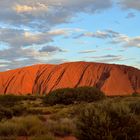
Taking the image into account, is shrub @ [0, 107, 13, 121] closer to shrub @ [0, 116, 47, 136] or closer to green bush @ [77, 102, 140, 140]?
shrub @ [0, 116, 47, 136]

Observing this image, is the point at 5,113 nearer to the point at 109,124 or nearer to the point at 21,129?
the point at 21,129

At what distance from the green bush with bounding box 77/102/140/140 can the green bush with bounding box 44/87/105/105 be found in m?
35.2

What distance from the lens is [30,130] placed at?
1614 centimetres

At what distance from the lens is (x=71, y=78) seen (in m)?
102

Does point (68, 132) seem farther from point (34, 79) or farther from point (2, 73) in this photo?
point (2, 73)

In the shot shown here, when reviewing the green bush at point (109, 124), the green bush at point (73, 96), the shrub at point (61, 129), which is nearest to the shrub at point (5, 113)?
the shrub at point (61, 129)

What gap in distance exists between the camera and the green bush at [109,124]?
12.4 m

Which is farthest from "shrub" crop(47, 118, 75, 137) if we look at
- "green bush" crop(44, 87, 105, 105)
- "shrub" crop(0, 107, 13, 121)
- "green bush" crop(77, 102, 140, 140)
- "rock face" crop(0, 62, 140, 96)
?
"rock face" crop(0, 62, 140, 96)

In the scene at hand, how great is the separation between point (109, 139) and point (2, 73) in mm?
104610

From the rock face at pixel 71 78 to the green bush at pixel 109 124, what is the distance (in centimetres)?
7805

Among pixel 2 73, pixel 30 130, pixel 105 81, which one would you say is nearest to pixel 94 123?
pixel 30 130

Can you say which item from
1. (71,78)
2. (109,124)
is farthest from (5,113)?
(71,78)

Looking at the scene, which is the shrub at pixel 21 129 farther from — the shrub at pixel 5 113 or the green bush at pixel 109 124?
the shrub at pixel 5 113

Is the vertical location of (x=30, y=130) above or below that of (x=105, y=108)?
below
